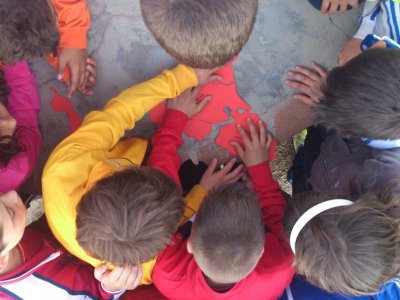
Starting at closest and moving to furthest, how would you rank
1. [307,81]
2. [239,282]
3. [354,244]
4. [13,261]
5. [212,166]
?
[354,244], [239,282], [13,261], [307,81], [212,166]

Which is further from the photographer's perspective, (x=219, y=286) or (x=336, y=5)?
(x=336, y=5)

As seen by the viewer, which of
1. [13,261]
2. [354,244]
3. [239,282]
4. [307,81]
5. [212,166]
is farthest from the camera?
[212,166]

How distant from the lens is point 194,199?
1.46m

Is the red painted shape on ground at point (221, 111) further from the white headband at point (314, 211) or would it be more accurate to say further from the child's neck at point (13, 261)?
the child's neck at point (13, 261)

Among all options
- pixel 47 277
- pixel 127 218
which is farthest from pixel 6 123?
pixel 127 218

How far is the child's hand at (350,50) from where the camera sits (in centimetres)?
132

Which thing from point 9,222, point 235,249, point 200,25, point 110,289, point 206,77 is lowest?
point 110,289

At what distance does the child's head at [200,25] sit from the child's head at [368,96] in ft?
0.96

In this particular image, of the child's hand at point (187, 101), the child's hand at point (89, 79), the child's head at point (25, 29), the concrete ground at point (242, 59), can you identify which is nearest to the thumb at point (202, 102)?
the child's hand at point (187, 101)

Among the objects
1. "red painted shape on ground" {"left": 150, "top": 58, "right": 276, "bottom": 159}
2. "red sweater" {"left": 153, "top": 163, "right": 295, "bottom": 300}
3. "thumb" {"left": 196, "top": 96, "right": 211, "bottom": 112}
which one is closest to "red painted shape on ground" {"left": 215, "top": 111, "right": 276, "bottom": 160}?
"red painted shape on ground" {"left": 150, "top": 58, "right": 276, "bottom": 159}

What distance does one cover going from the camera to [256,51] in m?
1.42

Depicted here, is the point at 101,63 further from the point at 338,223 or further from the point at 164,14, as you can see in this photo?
the point at 338,223

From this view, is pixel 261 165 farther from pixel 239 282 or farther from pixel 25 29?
pixel 25 29

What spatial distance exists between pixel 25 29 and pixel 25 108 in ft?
1.20
